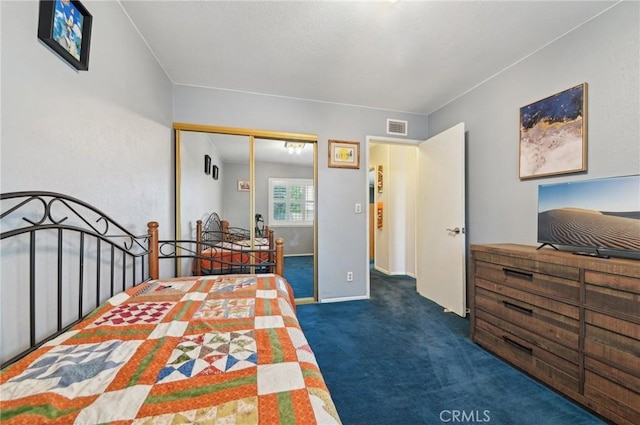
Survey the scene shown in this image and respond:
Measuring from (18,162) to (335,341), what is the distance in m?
2.16

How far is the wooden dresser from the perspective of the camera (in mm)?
1212

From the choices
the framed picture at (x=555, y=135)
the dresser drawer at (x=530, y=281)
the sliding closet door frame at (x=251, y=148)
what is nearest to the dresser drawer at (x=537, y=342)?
the dresser drawer at (x=530, y=281)

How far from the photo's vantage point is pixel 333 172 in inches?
121

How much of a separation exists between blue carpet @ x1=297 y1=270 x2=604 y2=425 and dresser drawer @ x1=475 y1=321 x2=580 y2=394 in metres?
0.06

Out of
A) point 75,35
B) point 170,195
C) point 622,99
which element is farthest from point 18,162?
point 622,99

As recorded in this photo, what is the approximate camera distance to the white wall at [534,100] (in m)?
1.54

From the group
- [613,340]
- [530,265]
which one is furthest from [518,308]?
[613,340]

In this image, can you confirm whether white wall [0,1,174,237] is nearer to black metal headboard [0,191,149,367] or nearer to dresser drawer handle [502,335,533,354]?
black metal headboard [0,191,149,367]

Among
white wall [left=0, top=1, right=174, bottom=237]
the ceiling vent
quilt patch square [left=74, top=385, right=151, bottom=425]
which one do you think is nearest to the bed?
quilt patch square [left=74, top=385, right=151, bottom=425]

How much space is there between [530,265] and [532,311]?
0.99ft

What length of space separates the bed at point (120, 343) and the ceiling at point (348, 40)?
1526 mm

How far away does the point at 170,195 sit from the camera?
2510 millimetres

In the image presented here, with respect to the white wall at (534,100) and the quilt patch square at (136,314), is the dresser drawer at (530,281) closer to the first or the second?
the white wall at (534,100)

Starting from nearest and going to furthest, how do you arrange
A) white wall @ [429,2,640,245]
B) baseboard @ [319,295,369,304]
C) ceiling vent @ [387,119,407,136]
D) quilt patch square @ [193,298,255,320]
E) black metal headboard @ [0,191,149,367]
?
black metal headboard @ [0,191,149,367], quilt patch square @ [193,298,255,320], white wall @ [429,2,640,245], baseboard @ [319,295,369,304], ceiling vent @ [387,119,407,136]
